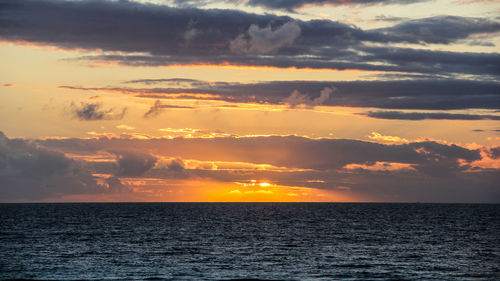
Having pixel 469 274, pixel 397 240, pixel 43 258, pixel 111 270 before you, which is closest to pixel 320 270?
pixel 469 274

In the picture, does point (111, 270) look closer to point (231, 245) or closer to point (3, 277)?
point (3, 277)

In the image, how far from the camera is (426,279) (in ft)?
184

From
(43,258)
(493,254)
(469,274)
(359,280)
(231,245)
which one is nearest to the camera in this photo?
(359,280)

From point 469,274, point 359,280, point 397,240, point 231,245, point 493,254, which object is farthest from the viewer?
point 397,240

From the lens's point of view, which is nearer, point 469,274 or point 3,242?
point 469,274

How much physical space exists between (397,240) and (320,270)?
38.9m

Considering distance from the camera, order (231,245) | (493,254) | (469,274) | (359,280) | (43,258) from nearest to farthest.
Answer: (359,280) → (469,274) → (43,258) → (493,254) → (231,245)

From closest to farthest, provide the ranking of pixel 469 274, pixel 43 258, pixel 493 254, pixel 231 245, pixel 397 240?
pixel 469 274 < pixel 43 258 < pixel 493 254 < pixel 231 245 < pixel 397 240

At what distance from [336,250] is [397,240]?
2080cm

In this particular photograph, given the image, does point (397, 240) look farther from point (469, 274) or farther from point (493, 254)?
point (469, 274)

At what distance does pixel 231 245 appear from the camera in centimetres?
8619

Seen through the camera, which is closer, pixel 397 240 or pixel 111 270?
pixel 111 270

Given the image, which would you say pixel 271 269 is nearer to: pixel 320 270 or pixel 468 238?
pixel 320 270

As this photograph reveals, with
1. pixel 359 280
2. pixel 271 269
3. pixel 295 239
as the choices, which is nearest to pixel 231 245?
pixel 295 239
